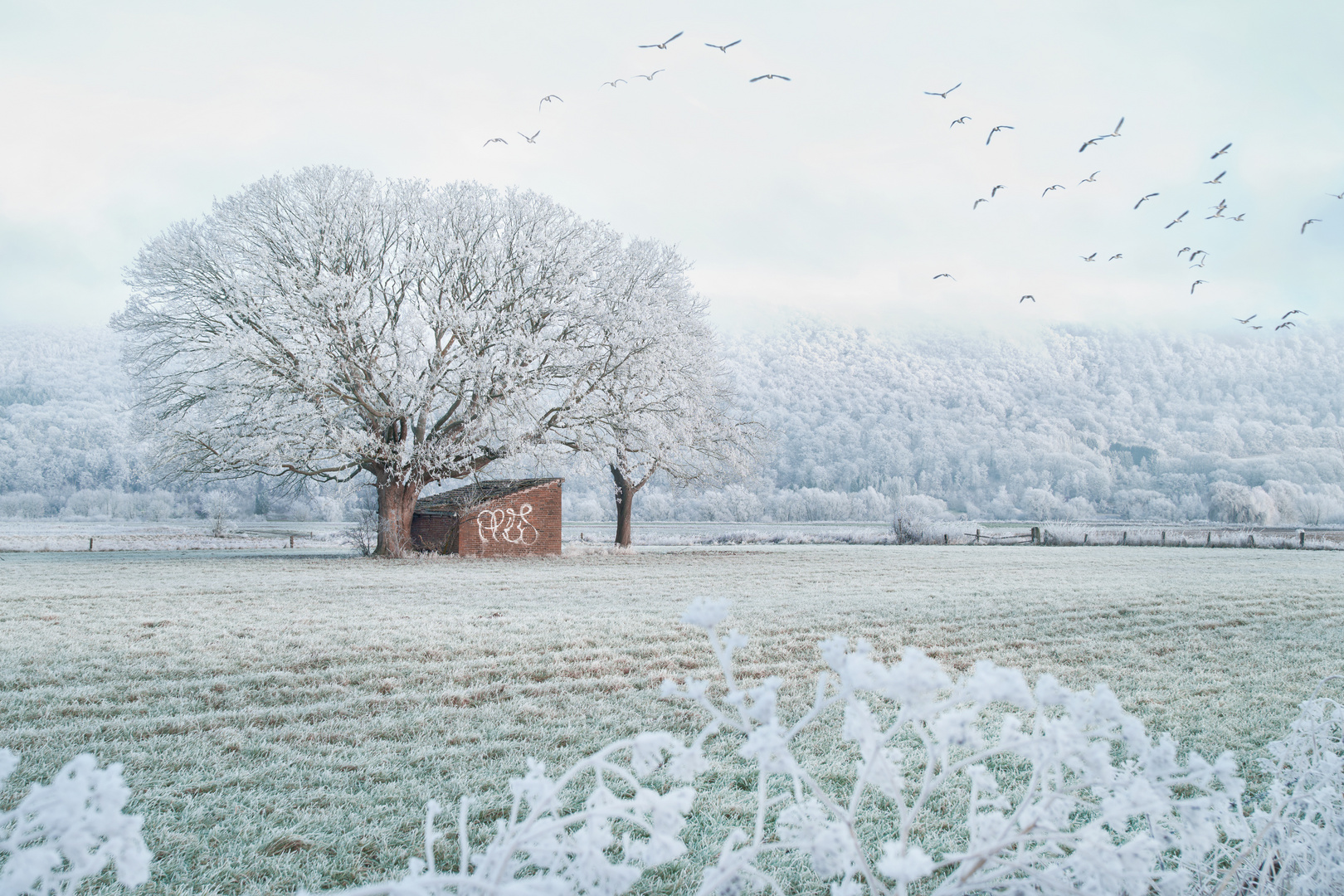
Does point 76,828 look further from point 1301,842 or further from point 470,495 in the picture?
point 470,495

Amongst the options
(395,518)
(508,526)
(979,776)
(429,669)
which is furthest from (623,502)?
(979,776)

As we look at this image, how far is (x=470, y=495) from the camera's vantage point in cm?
2152

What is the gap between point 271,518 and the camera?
59281mm

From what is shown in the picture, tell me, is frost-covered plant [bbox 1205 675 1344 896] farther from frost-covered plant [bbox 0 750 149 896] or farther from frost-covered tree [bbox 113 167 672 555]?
frost-covered tree [bbox 113 167 672 555]

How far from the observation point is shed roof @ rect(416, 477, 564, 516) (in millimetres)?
21438

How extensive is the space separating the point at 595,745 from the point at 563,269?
17.0 m

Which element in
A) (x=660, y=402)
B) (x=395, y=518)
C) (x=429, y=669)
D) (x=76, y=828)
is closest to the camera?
(x=76, y=828)

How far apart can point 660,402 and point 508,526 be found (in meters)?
5.82

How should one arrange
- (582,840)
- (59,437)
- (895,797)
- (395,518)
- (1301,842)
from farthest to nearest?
(59,437)
(395,518)
(1301,842)
(895,797)
(582,840)

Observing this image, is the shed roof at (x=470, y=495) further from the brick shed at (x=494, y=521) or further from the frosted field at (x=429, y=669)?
the frosted field at (x=429, y=669)

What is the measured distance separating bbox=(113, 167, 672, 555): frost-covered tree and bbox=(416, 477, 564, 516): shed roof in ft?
4.35

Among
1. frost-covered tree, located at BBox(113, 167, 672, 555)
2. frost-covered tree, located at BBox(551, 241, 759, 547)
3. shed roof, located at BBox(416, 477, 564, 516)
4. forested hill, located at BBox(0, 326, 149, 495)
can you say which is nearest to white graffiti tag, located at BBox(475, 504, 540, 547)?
shed roof, located at BBox(416, 477, 564, 516)

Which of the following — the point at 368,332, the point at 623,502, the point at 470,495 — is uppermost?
the point at 368,332

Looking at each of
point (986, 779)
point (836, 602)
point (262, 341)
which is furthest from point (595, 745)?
point (262, 341)
